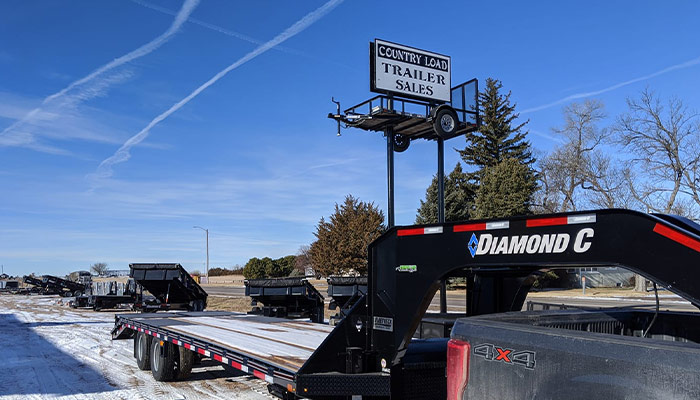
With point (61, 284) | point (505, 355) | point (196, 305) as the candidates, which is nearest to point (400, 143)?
point (196, 305)

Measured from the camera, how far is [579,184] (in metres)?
44.1

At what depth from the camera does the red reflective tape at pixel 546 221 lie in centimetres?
312

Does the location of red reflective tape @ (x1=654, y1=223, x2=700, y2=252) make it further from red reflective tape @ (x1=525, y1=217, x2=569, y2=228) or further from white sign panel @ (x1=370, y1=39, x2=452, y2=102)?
white sign panel @ (x1=370, y1=39, x2=452, y2=102)

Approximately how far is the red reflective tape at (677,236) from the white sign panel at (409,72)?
16.0 metres

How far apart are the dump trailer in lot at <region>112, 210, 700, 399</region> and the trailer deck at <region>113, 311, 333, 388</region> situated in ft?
0.11

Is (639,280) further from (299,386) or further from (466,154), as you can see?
(299,386)

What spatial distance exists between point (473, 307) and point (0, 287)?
66713 millimetres

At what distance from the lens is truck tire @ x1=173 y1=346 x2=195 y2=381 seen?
947 cm

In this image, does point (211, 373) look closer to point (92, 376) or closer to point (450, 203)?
point (92, 376)

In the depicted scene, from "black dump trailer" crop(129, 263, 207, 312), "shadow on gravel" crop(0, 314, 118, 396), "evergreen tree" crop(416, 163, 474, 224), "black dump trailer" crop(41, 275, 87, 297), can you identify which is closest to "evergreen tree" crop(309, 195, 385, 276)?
"evergreen tree" crop(416, 163, 474, 224)

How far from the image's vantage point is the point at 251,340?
8.19 metres

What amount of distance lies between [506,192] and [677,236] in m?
41.4

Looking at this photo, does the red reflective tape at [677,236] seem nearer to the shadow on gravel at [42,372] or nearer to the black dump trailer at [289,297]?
the shadow on gravel at [42,372]

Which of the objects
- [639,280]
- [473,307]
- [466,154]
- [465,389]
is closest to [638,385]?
[465,389]
